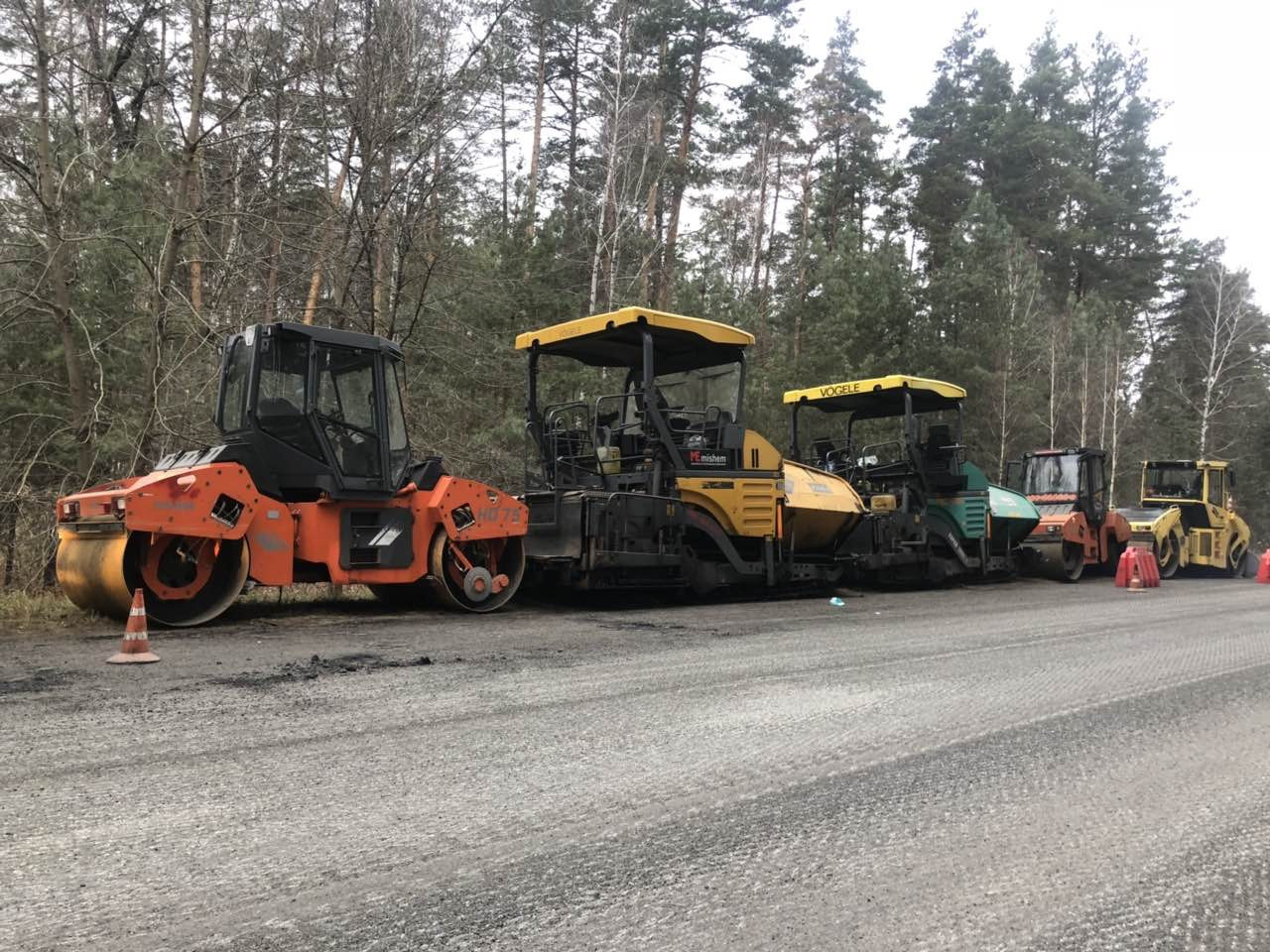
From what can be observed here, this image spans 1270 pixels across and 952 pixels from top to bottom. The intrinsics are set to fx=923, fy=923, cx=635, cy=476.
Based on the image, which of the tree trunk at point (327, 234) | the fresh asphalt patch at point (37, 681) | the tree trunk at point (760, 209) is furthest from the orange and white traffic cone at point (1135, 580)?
the tree trunk at point (760, 209)

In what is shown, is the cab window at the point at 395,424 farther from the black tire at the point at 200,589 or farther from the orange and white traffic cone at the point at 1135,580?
the orange and white traffic cone at the point at 1135,580

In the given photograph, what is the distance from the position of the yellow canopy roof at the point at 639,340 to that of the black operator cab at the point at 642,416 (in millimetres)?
12

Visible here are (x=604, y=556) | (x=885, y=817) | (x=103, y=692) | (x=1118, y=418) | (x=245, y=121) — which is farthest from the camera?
(x=1118, y=418)

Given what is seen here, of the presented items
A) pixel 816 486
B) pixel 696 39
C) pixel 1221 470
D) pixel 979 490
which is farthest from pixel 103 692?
pixel 696 39

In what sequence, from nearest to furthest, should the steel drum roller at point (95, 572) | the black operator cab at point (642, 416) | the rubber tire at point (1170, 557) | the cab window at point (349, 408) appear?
the steel drum roller at point (95, 572) → the cab window at point (349, 408) → the black operator cab at point (642, 416) → the rubber tire at point (1170, 557)

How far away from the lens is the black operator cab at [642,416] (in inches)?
409

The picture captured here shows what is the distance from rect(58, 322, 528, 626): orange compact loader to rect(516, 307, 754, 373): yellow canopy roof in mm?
2176

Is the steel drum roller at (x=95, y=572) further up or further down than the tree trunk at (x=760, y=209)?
further down

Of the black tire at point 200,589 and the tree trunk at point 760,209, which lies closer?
the black tire at point 200,589

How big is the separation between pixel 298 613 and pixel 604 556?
3.05 meters

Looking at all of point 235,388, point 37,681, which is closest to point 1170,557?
point 235,388

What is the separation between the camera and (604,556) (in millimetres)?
9703

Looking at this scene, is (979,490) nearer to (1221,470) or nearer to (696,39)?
(1221,470)

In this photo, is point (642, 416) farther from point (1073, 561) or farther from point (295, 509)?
point (1073, 561)
